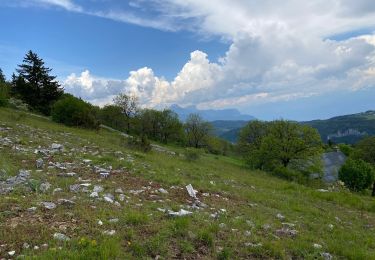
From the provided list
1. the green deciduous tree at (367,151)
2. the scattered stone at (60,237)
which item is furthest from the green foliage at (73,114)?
the green deciduous tree at (367,151)

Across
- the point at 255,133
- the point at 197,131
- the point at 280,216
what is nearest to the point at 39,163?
the point at 280,216

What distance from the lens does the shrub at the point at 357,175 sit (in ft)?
172

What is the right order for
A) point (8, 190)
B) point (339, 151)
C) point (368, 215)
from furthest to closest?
point (339, 151) → point (368, 215) → point (8, 190)

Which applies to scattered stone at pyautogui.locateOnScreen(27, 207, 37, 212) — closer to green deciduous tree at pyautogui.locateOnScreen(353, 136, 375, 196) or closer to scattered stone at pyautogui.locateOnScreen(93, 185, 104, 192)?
scattered stone at pyautogui.locateOnScreen(93, 185, 104, 192)

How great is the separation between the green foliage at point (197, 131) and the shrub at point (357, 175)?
198ft

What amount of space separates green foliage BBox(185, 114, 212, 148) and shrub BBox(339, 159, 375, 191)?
60.4 metres

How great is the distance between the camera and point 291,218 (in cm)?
1437

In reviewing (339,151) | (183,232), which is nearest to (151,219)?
(183,232)

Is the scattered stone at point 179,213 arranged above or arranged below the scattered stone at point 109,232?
below

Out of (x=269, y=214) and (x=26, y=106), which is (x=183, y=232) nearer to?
(x=269, y=214)

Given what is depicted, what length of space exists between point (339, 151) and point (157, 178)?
12885 cm

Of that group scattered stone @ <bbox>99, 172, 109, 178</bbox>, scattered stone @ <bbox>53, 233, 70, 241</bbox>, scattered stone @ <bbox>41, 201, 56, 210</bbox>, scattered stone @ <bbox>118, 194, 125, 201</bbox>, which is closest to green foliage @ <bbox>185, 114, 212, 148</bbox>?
scattered stone @ <bbox>99, 172, 109, 178</bbox>

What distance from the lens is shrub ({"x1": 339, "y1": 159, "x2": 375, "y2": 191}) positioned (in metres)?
52.5

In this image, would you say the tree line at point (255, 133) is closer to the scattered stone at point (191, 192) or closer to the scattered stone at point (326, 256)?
the scattered stone at point (191, 192)
